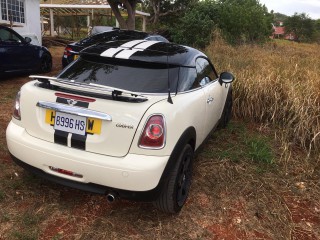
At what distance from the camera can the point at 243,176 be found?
3881mm

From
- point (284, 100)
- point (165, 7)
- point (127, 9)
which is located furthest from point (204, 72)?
point (165, 7)

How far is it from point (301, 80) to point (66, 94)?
481 cm

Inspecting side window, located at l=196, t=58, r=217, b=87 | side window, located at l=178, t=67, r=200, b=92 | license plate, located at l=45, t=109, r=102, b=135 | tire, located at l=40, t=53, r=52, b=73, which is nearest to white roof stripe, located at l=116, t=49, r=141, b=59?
side window, located at l=178, t=67, r=200, b=92

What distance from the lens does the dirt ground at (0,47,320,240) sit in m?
2.78

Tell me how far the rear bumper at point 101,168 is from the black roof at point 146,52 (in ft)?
3.56

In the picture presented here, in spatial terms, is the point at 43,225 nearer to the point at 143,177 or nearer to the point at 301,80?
the point at 143,177

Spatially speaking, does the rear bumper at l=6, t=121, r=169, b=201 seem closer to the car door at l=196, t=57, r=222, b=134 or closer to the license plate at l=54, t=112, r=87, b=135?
the license plate at l=54, t=112, r=87, b=135

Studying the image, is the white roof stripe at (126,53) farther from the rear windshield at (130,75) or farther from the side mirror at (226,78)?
the side mirror at (226,78)

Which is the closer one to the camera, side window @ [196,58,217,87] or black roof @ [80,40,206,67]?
black roof @ [80,40,206,67]

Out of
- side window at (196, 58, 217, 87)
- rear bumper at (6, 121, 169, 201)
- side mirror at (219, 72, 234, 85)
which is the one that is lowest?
rear bumper at (6, 121, 169, 201)

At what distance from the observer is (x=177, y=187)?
2.88m

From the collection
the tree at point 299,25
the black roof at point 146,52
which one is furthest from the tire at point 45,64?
the tree at point 299,25

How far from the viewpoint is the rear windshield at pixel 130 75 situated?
3.02 meters

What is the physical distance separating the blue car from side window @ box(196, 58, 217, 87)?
5.32 meters
